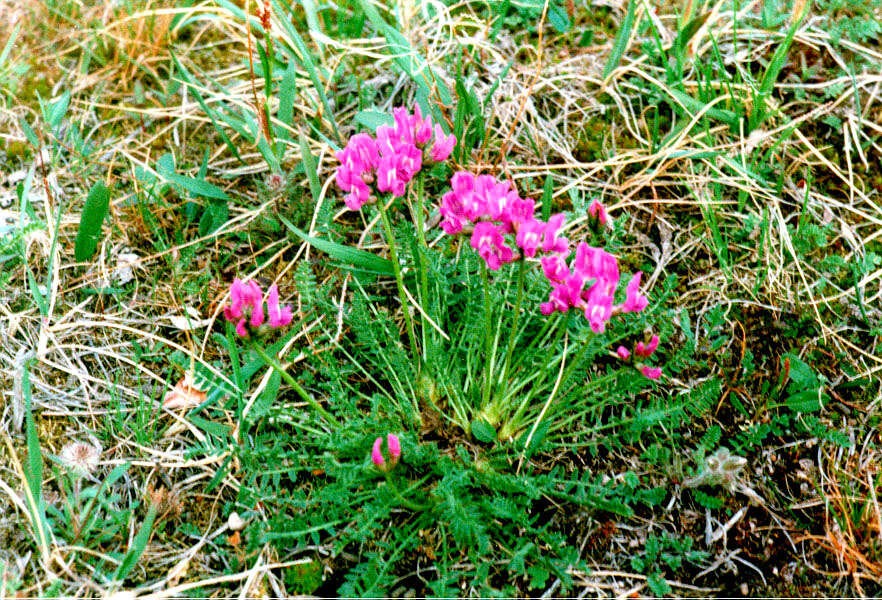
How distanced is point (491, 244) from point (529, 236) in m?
0.12

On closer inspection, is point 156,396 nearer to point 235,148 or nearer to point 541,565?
point 235,148

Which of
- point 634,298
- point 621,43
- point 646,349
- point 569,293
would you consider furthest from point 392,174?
point 621,43

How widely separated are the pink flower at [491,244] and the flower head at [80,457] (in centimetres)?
132

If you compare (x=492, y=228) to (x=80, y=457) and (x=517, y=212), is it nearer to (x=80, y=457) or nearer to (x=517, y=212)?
(x=517, y=212)

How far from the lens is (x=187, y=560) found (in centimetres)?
211

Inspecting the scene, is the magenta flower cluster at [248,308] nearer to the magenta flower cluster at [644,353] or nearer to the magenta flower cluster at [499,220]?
the magenta flower cluster at [499,220]

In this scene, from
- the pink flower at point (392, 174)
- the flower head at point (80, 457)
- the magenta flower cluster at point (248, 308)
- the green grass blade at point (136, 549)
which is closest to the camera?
the magenta flower cluster at point (248, 308)

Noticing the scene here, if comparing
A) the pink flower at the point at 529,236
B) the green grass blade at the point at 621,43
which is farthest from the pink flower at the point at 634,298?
the green grass blade at the point at 621,43

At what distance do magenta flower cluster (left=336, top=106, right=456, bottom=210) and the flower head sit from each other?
1101 mm

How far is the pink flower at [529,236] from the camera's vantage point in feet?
5.89

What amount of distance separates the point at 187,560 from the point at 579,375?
123 centimetres

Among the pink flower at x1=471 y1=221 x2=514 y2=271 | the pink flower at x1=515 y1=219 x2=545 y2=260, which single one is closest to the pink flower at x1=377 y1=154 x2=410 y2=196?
the pink flower at x1=471 y1=221 x2=514 y2=271

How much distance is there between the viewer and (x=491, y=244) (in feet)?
6.16

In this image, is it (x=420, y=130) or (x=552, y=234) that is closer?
(x=552, y=234)
